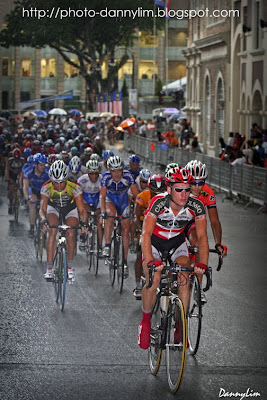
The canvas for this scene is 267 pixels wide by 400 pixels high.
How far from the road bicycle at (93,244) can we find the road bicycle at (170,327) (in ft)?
20.9

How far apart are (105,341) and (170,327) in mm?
2032

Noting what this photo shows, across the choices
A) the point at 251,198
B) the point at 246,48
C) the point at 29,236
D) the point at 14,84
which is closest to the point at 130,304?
the point at 29,236

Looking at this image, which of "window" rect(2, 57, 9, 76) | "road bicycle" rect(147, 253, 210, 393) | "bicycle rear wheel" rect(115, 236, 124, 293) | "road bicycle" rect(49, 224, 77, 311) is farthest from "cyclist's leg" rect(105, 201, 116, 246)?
"window" rect(2, 57, 9, 76)

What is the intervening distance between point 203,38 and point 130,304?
123 ft

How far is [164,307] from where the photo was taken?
9047mm

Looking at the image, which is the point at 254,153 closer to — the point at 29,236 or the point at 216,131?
the point at 29,236

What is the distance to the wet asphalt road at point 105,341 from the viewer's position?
29.0 ft

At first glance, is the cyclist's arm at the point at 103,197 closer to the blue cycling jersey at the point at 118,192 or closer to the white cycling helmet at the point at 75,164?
the blue cycling jersey at the point at 118,192

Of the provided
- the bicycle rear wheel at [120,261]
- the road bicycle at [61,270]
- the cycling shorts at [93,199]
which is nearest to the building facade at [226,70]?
the cycling shorts at [93,199]

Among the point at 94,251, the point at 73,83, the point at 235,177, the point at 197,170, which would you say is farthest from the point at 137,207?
the point at 73,83

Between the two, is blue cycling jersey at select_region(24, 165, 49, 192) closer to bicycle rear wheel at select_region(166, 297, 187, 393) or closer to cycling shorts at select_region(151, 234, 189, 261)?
cycling shorts at select_region(151, 234, 189, 261)

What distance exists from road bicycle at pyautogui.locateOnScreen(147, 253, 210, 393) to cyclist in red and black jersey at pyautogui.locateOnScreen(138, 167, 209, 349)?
77 millimetres

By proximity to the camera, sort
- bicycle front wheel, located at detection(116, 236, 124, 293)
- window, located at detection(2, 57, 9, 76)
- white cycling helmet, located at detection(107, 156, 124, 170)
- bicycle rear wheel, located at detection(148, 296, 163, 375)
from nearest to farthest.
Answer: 1. bicycle rear wheel, located at detection(148, 296, 163, 375)
2. bicycle front wheel, located at detection(116, 236, 124, 293)
3. white cycling helmet, located at detection(107, 156, 124, 170)
4. window, located at detection(2, 57, 9, 76)

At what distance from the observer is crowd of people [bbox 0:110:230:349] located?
30.5ft
